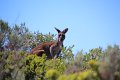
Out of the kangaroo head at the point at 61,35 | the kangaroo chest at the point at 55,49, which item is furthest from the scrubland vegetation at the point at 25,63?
the kangaroo head at the point at 61,35

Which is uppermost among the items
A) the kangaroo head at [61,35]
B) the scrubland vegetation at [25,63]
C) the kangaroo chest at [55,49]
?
the kangaroo head at [61,35]

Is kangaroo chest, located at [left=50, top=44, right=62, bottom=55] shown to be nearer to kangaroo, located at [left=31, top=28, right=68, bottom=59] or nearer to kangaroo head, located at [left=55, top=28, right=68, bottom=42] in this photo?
kangaroo, located at [left=31, top=28, right=68, bottom=59]

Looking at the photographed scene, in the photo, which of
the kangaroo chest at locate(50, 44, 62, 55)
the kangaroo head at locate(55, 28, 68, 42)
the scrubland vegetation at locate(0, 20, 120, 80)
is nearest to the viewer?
the scrubland vegetation at locate(0, 20, 120, 80)

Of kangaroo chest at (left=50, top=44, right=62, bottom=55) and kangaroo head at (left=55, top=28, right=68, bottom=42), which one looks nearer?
A: kangaroo chest at (left=50, top=44, right=62, bottom=55)

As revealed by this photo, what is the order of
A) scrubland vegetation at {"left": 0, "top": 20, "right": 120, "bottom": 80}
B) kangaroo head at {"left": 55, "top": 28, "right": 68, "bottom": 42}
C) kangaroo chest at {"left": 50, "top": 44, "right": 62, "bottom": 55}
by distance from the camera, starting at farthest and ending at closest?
kangaroo head at {"left": 55, "top": 28, "right": 68, "bottom": 42}, kangaroo chest at {"left": 50, "top": 44, "right": 62, "bottom": 55}, scrubland vegetation at {"left": 0, "top": 20, "right": 120, "bottom": 80}

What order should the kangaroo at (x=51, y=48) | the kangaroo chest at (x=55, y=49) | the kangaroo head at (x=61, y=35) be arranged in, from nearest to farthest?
the kangaroo at (x=51, y=48) < the kangaroo chest at (x=55, y=49) < the kangaroo head at (x=61, y=35)

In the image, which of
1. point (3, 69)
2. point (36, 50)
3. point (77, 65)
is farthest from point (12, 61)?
point (36, 50)

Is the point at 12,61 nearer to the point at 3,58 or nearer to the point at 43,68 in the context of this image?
the point at 3,58

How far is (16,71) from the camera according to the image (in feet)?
32.2

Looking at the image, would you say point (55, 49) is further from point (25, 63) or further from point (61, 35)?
point (25, 63)

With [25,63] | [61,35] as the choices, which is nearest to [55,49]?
[61,35]

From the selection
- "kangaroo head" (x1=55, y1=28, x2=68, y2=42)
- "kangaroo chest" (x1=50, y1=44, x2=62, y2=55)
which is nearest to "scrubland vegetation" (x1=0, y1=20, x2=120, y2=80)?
"kangaroo chest" (x1=50, y1=44, x2=62, y2=55)

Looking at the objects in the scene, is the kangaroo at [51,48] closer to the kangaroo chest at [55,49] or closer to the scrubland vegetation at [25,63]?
the kangaroo chest at [55,49]

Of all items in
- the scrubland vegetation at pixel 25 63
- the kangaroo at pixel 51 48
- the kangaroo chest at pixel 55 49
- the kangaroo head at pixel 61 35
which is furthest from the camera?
the kangaroo head at pixel 61 35
